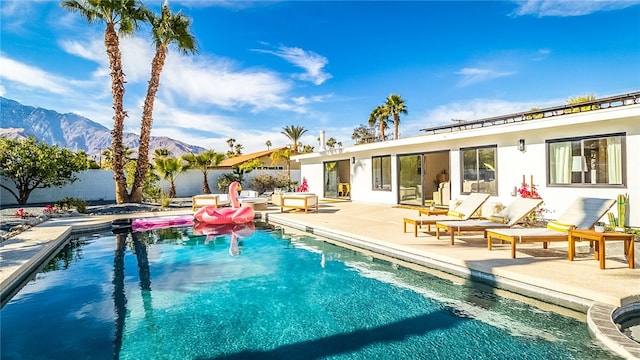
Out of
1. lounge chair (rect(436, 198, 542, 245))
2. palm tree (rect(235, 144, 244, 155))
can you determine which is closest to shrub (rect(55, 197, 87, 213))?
lounge chair (rect(436, 198, 542, 245))

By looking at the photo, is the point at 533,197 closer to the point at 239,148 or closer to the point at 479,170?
the point at 479,170

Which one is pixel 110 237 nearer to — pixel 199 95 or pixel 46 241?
pixel 46 241

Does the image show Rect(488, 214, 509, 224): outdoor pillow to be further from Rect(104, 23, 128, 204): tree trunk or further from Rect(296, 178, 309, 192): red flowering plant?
Rect(104, 23, 128, 204): tree trunk

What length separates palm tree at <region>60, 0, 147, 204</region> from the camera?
53.5ft

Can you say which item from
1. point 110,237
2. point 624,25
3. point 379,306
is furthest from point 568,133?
point 110,237

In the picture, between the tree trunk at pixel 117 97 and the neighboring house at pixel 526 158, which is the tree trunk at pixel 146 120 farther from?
the neighboring house at pixel 526 158

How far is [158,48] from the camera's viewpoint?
18297 millimetres

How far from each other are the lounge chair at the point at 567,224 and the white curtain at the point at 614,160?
305cm

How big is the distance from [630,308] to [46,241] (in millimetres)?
11882

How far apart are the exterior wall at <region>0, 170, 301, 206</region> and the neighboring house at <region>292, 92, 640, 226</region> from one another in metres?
13.6

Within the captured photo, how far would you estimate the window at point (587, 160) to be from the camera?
29.4 feet

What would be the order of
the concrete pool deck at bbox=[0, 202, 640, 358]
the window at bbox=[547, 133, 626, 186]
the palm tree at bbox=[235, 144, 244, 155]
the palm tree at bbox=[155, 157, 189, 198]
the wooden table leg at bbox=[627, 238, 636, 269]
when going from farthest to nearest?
the palm tree at bbox=[235, 144, 244, 155]
the palm tree at bbox=[155, 157, 189, 198]
the window at bbox=[547, 133, 626, 186]
the wooden table leg at bbox=[627, 238, 636, 269]
the concrete pool deck at bbox=[0, 202, 640, 358]

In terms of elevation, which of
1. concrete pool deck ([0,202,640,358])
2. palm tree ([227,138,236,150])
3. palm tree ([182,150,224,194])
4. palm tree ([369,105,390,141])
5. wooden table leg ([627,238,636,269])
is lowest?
concrete pool deck ([0,202,640,358])

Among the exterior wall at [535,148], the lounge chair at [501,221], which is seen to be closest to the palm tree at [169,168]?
the exterior wall at [535,148]
